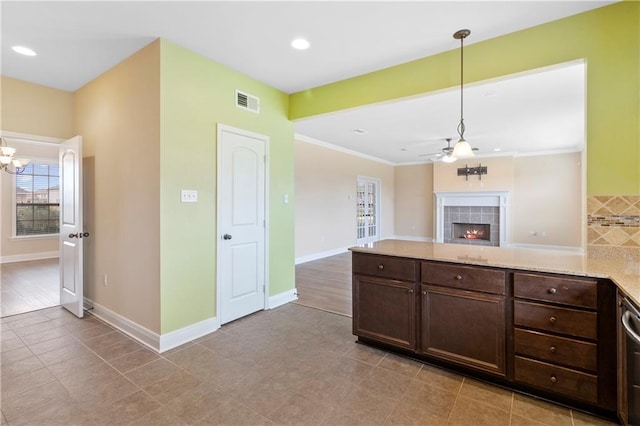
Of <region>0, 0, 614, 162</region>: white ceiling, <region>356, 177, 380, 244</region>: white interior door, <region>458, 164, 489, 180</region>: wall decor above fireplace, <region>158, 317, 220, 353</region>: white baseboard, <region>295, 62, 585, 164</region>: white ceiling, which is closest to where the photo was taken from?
<region>0, 0, 614, 162</region>: white ceiling

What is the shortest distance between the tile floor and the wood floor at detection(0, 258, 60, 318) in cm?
98

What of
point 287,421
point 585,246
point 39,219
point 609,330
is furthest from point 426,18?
point 39,219

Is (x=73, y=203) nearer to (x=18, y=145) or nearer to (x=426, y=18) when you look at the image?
(x=426, y=18)

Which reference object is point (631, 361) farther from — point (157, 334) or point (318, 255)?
point (318, 255)

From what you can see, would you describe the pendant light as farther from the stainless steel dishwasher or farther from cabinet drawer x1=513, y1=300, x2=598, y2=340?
the stainless steel dishwasher

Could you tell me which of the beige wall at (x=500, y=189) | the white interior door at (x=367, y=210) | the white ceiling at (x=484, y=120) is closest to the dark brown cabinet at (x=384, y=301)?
the white ceiling at (x=484, y=120)

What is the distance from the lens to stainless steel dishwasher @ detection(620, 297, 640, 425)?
1449 mm

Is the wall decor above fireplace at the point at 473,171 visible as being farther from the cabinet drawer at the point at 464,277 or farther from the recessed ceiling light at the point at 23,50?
the recessed ceiling light at the point at 23,50

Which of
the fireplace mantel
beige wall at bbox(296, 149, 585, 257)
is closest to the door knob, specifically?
beige wall at bbox(296, 149, 585, 257)

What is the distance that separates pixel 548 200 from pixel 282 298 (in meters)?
8.10

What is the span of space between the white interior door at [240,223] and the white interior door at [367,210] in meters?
5.42

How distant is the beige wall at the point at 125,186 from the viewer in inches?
111

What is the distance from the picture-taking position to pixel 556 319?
1.96m

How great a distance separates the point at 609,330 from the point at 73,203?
201 inches
